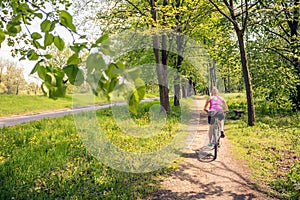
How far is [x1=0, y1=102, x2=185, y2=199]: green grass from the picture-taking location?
5.18 meters

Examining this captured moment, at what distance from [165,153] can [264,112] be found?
1118 cm

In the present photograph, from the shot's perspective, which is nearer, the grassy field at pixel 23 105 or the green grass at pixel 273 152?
the green grass at pixel 273 152

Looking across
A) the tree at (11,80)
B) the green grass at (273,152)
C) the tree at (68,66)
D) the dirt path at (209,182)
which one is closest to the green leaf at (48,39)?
the tree at (68,66)

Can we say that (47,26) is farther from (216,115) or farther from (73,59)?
(216,115)

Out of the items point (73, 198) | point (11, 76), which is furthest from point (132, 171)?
point (11, 76)

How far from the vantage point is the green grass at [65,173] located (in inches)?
204

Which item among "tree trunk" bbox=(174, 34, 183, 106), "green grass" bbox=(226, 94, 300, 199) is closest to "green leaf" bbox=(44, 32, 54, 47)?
"green grass" bbox=(226, 94, 300, 199)

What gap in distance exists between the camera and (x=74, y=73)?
1.15 metres

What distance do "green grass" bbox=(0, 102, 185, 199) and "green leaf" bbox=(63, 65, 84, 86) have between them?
9.34 ft

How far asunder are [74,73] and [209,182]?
5.46 m

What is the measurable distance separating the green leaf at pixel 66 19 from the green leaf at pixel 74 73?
0.21 meters

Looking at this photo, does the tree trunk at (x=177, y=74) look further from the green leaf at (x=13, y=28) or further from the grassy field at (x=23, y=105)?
the green leaf at (x=13, y=28)

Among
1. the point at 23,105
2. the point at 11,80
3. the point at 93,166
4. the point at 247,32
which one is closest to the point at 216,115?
the point at 93,166

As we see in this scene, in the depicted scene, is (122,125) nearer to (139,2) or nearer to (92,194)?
(92,194)
